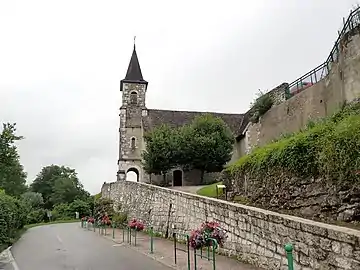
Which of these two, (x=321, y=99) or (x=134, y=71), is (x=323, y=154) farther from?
(x=134, y=71)

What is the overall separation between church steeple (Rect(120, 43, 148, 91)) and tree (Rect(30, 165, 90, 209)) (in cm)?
2353

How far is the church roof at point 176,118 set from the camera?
39625 millimetres

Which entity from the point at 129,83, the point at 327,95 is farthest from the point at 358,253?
the point at 129,83

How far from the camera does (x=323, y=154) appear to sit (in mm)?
10008

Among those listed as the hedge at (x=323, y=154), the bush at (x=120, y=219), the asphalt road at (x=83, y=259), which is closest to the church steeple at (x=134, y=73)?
the bush at (x=120, y=219)

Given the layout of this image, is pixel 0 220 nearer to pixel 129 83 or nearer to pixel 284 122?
pixel 284 122

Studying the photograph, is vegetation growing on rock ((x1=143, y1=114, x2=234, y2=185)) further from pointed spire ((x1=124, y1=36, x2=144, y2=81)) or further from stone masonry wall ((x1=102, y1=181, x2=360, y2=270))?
pointed spire ((x1=124, y1=36, x2=144, y2=81))

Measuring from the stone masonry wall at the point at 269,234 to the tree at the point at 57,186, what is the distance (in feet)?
166

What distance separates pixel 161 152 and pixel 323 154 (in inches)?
898

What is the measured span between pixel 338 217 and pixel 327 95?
9.18 meters

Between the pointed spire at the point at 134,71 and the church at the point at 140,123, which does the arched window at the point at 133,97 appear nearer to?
the church at the point at 140,123

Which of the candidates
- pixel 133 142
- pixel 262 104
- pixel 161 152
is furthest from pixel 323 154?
pixel 133 142

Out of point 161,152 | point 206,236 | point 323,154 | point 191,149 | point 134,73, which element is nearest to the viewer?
point 206,236

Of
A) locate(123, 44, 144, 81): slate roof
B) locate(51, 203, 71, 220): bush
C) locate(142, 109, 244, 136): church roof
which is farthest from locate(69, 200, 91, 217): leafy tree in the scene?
locate(123, 44, 144, 81): slate roof
